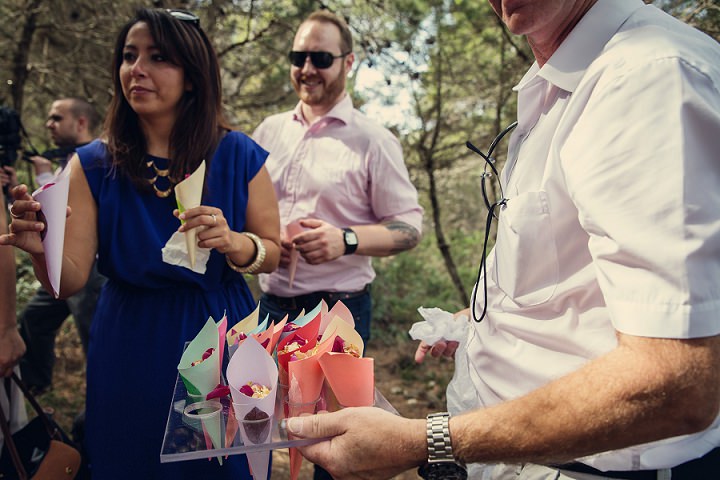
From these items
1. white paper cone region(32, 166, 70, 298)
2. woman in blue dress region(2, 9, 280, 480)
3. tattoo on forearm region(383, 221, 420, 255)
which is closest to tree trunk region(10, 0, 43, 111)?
woman in blue dress region(2, 9, 280, 480)

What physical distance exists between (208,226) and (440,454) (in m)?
1.27

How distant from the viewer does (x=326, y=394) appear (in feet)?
4.59

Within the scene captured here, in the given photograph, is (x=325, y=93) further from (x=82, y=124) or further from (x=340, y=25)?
(x=82, y=124)

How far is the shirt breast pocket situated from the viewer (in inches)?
46.6

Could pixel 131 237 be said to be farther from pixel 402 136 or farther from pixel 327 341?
pixel 402 136

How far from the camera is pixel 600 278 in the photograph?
1021 millimetres

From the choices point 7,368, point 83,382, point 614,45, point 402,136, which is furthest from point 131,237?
point 402,136

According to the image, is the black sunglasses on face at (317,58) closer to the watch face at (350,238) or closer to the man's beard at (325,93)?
the man's beard at (325,93)

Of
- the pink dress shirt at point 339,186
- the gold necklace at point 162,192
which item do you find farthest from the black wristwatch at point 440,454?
the pink dress shirt at point 339,186

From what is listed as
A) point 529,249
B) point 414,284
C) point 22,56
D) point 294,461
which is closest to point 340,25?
point 529,249

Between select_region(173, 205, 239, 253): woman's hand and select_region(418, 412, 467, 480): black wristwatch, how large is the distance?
1197 millimetres

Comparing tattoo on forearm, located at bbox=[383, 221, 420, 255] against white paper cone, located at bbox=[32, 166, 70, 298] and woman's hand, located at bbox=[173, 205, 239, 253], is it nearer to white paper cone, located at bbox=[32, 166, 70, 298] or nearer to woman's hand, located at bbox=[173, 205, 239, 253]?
woman's hand, located at bbox=[173, 205, 239, 253]

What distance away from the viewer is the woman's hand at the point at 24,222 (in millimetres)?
1773

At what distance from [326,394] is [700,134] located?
96 centimetres
